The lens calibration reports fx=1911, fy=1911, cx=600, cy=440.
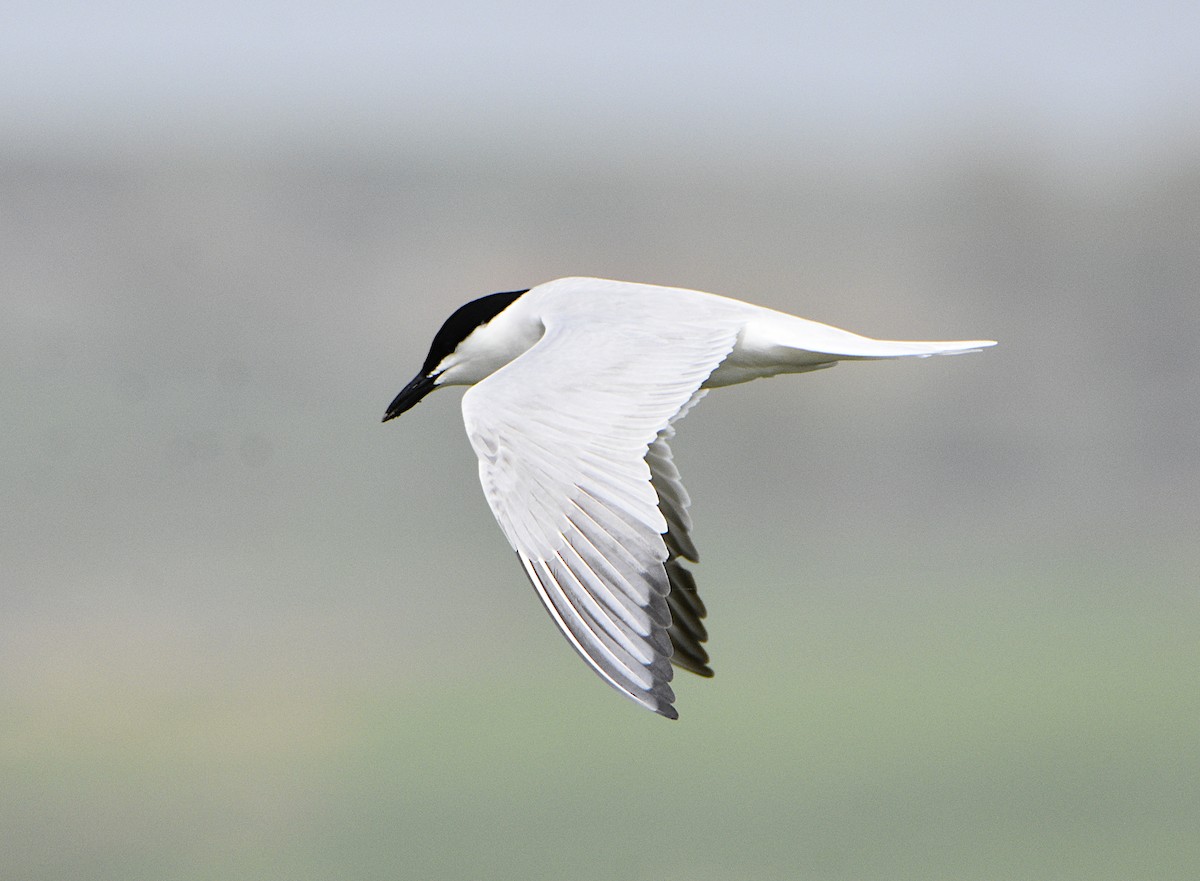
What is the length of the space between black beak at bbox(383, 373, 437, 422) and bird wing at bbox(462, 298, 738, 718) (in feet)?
2.82

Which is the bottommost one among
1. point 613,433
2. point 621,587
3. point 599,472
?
point 621,587

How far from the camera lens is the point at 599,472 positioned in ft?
18.6

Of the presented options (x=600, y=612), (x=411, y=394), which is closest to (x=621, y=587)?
(x=600, y=612)

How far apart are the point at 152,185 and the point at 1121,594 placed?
1815 inches

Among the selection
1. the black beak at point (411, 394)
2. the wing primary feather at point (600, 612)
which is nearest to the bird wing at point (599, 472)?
the wing primary feather at point (600, 612)

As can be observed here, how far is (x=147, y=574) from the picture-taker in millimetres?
74875

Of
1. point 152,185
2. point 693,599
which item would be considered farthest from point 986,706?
point 693,599

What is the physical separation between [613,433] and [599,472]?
6.9 inches

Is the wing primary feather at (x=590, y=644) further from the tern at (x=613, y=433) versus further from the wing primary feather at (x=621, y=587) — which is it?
the wing primary feather at (x=621, y=587)

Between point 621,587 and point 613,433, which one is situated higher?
point 613,433

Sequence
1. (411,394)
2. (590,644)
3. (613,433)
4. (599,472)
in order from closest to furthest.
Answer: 1. (590,644)
2. (599,472)
3. (613,433)
4. (411,394)

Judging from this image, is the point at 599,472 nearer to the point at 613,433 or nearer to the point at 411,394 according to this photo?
the point at 613,433

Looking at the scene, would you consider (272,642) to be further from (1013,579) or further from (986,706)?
(1013,579)

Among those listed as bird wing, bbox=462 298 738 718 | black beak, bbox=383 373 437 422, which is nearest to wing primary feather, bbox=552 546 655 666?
bird wing, bbox=462 298 738 718
